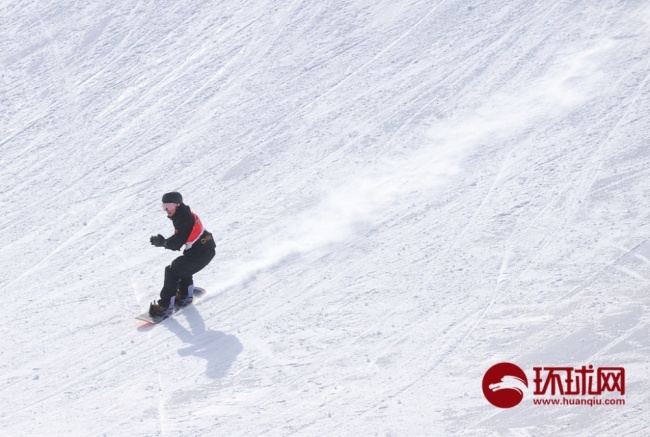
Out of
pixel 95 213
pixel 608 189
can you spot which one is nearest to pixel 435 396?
pixel 608 189

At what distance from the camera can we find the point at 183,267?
869 cm

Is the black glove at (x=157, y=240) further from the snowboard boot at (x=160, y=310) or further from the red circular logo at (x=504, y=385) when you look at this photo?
the red circular logo at (x=504, y=385)

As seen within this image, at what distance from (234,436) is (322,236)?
11.4ft

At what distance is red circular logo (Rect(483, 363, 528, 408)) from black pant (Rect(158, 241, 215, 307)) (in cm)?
315

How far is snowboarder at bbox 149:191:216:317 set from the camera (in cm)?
854

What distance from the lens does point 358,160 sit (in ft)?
37.5

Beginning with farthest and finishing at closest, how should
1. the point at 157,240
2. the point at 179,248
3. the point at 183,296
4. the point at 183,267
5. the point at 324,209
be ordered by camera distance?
1. the point at 324,209
2. the point at 183,296
3. the point at 183,267
4. the point at 179,248
5. the point at 157,240

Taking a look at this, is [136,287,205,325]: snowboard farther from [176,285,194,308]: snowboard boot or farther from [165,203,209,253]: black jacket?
[165,203,209,253]: black jacket

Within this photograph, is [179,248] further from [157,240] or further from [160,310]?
[160,310]

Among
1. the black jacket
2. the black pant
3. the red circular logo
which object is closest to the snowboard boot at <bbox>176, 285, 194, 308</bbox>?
the black pant

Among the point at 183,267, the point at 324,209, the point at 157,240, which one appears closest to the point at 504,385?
the point at 183,267

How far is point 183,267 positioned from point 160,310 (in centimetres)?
51

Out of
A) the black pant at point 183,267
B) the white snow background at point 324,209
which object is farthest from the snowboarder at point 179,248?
the white snow background at point 324,209

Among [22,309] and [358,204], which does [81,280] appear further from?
[358,204]
